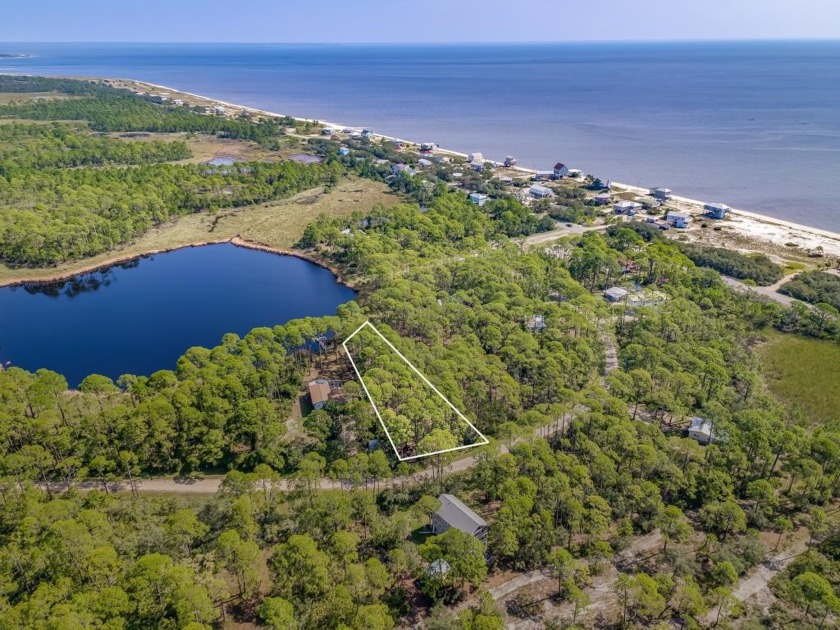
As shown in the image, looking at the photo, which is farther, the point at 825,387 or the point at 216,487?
the point at 825,387

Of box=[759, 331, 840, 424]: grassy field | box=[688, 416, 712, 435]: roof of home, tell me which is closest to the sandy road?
box=[759, 331, 840, 424]: grassy field

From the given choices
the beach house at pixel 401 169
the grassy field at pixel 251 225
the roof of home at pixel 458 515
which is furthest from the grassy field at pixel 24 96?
the roof of home at pixel 458 515

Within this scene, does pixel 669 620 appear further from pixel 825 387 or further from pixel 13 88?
pixel 13 88

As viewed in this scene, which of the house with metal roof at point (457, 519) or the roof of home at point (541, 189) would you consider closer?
the house with metal roof at point (457, 519)

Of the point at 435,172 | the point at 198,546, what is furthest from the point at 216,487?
the point at 435,172

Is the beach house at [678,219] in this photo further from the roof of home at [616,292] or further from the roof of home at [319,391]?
the roof of home at [319,391]

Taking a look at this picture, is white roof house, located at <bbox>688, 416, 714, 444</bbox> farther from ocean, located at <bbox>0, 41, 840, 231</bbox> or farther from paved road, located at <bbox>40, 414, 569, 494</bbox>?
ocean, located at <bbox>0, 41, 840, 231</bbox>
